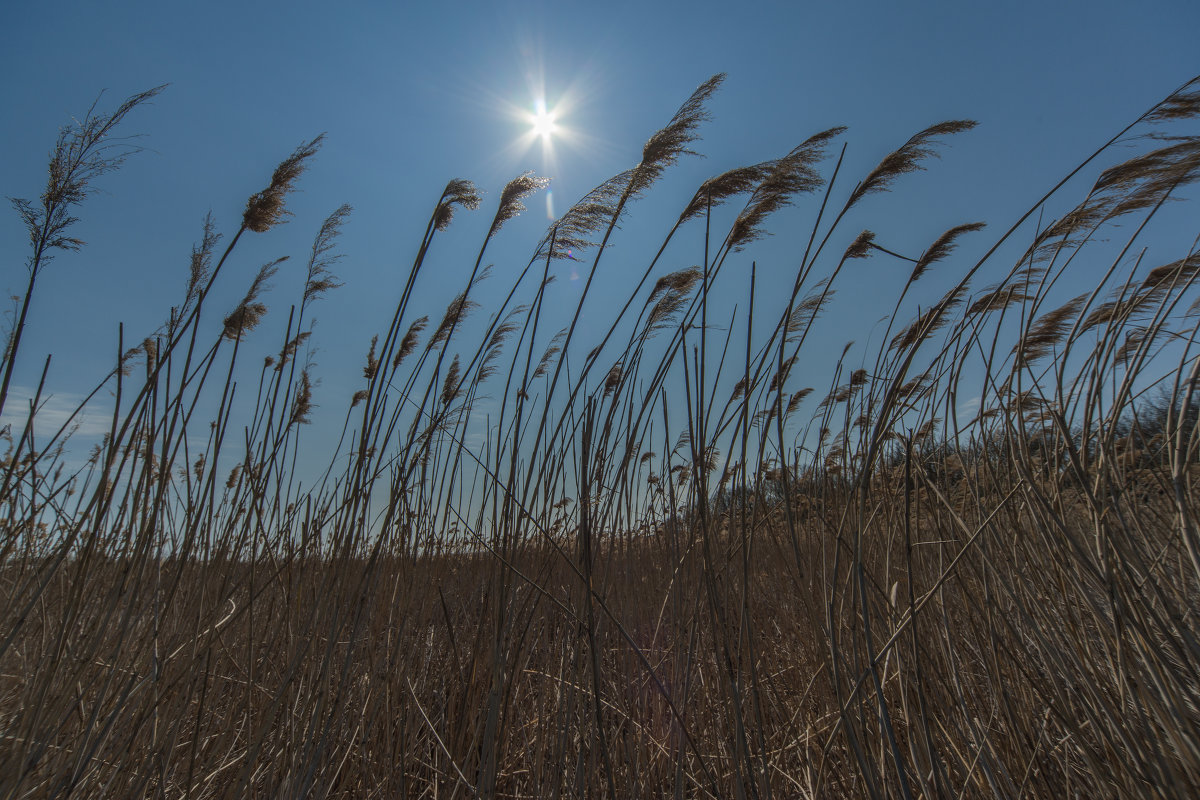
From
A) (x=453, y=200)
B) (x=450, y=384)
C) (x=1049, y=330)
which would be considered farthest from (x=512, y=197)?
(x=1049, y=330)

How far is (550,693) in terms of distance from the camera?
2.10 m

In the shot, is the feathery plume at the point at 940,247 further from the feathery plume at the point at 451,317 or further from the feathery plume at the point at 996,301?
the feathery plume at the point at 451,317

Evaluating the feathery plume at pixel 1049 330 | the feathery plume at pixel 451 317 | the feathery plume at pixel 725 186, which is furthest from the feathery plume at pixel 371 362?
the feathery plume at pixel 1049 330

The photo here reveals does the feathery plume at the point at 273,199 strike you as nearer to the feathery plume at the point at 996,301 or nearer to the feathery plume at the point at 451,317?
the feathery plume at the point at 451,317

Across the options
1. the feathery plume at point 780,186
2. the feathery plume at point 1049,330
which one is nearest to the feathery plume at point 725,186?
the feathery plume at point 780,186

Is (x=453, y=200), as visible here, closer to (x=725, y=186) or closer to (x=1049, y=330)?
(x=725, y=186)

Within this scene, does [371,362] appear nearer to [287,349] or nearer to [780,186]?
[287,349]

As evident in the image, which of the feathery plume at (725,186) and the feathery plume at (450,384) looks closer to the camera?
the feathery plume at (725,186)

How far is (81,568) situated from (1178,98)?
9.49 ft

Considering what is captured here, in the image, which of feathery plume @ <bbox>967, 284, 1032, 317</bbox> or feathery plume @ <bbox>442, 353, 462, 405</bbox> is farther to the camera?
feathery plume @ <bbox>442, 353, 462, 405</bbox>

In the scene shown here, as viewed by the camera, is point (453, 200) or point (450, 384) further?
point (450, 384)

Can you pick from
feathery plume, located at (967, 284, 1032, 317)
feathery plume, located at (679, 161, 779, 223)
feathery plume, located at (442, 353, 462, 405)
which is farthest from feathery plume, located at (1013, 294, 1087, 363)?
feathery plume, located at (442, 353, 462, 405)

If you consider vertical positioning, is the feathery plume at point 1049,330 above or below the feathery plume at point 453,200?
below

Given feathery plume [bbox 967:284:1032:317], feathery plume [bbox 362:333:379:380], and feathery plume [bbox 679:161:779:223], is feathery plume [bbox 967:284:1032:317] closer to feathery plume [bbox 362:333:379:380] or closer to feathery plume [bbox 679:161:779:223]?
feathery plume [bbox 679:161:779:223]
